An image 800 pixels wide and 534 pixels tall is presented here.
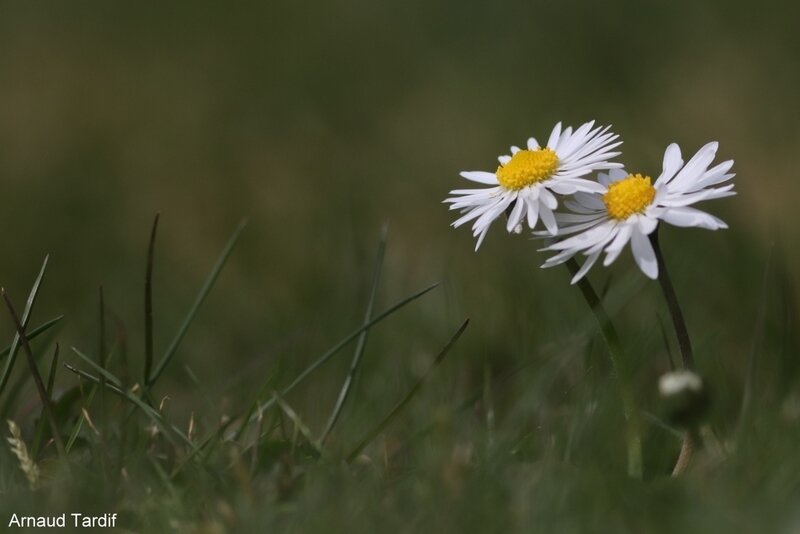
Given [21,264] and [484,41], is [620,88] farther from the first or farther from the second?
[21,264]

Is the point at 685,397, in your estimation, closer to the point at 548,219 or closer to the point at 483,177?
the point at 548,219

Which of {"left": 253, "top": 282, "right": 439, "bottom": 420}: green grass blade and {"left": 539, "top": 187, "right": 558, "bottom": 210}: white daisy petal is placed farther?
{"left": 253, "top": 282, "right": 439, "bottom": 420}: green grass blade

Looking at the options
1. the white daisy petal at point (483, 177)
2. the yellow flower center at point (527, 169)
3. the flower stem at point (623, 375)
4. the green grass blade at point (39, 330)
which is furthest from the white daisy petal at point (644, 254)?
the green grass blade at point (39, 330)

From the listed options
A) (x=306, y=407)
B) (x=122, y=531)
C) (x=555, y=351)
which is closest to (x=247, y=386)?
(x=306, y=407)

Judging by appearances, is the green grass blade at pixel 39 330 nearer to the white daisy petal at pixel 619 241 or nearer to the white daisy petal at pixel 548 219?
the white daisy petal at pixel 548 219

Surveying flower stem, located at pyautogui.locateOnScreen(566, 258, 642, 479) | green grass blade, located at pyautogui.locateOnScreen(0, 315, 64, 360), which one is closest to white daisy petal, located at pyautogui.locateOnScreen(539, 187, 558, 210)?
flower stem, located at pyautogui.locateOnScreen(566, 258, 642, 479)

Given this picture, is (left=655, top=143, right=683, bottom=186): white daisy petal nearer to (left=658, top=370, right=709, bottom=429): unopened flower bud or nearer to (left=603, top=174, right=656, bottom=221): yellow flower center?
(left=603, top=174, right=656, bottom=221): yellow flower center
